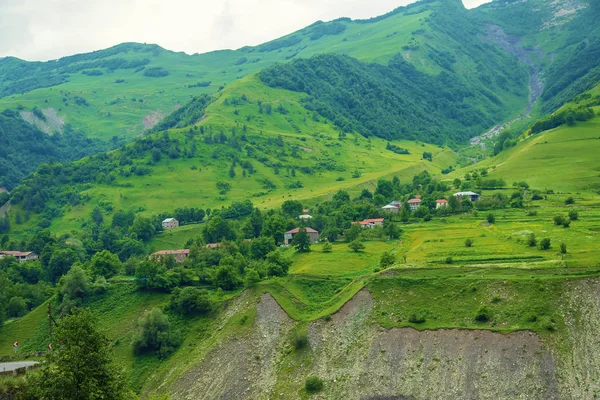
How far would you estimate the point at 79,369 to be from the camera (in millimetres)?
49406

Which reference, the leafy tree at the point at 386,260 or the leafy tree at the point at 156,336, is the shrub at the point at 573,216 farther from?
the leafy tree at the point at 156,336

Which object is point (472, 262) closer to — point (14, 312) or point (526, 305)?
point (526, 305)

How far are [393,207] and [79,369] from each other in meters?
126

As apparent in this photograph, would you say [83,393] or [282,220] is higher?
[83,393]

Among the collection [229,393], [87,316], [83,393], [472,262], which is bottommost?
[229,393]

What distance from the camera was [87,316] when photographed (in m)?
51.9

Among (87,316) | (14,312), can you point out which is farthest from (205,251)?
(87,316)

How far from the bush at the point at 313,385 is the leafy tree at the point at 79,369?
32347mm

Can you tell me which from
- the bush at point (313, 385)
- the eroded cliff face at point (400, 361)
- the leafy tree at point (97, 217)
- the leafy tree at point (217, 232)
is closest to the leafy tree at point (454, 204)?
the leafy tree at point (217, 232)

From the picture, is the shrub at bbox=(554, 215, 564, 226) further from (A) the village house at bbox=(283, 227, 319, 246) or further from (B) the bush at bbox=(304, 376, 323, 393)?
(B) the bush at bbox=(304, 376, 323, 393)

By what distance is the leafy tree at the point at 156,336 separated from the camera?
9800cm

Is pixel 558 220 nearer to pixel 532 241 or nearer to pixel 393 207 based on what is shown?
pixel 532 241

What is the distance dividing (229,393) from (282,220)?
219ft

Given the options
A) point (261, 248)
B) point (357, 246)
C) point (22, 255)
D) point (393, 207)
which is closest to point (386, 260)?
point (357, 246)
